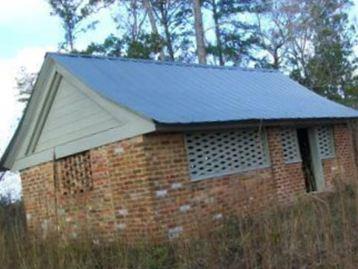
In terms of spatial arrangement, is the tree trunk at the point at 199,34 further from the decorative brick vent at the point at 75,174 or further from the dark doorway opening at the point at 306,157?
the decorative brick vent at the point at 75,174

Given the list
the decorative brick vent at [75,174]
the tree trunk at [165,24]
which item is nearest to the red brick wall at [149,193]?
the decorative brick vent at [75,174]

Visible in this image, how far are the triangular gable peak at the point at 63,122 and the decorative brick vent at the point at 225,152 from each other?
1454mm

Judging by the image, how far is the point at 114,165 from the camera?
1188 centimetres

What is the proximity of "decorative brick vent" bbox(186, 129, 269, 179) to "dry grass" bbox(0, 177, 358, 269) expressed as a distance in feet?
14.3

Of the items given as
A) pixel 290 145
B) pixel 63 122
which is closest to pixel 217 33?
pixel 290 145

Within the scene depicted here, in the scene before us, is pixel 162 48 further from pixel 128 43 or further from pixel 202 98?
pixel 202 98

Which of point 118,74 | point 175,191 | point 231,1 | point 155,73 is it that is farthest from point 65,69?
point 231,1

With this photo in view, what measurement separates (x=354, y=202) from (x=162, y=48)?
75.3ft

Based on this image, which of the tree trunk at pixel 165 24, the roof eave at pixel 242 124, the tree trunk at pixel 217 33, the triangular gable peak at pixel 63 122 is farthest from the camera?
the tree trunk at pixel 165 24

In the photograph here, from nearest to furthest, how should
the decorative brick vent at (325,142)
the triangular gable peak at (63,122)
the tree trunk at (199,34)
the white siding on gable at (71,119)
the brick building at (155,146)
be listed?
the brick building at (155,146), the triangular gable peak at (63,122), the white siding on gable at (71,119), the decorative brick vent at (325,142), the tree trunk at (199,34)

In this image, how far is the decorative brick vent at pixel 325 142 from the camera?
1592cm

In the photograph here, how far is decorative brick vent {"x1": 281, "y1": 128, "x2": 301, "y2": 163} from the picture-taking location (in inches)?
575

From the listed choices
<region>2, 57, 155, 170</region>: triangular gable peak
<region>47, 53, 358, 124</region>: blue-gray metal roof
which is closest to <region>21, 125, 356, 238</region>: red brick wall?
<region>2, 57, 155, 170</region>: triangular gable peak

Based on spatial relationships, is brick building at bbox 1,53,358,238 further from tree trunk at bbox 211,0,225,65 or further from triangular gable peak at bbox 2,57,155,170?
tree trunk at bbox 211,0,225,65
